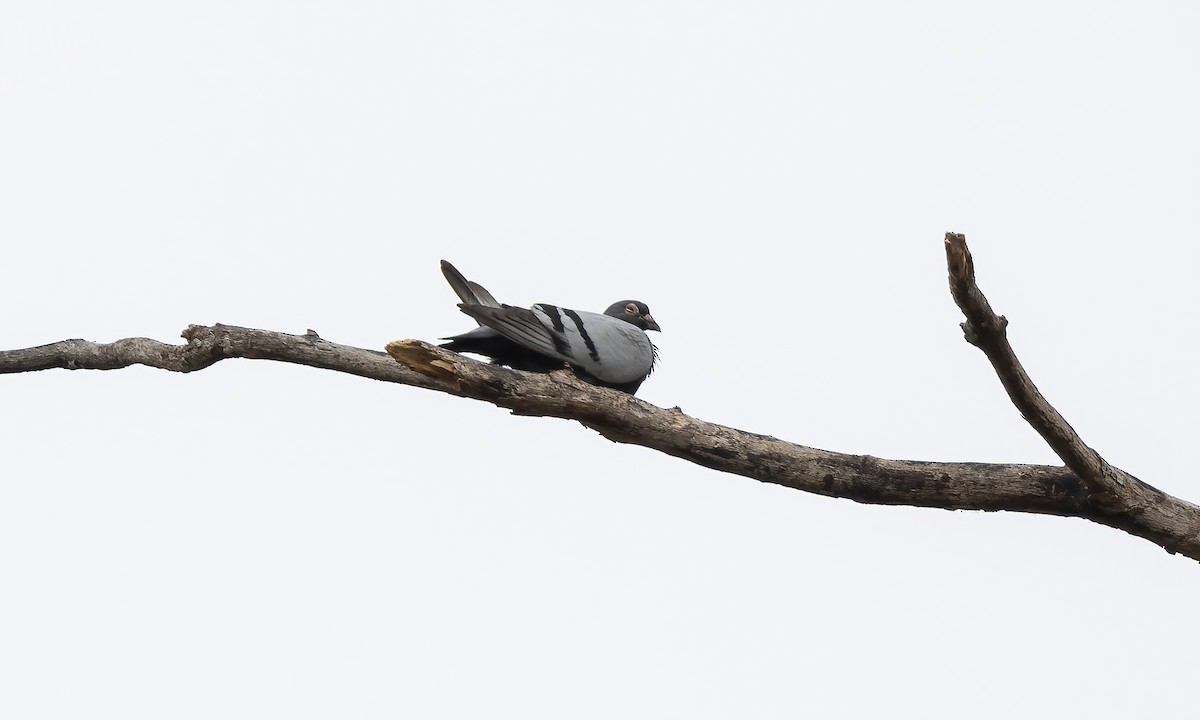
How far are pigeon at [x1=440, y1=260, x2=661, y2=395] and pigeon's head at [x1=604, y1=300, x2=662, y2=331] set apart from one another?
1.92 ft

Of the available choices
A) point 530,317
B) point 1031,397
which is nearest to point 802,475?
point 1031,397

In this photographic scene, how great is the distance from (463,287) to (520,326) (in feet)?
1.71

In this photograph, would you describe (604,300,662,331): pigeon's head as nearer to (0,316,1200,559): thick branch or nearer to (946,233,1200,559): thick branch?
(0,316,1200,559): thick branch

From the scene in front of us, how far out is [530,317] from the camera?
15.5ft

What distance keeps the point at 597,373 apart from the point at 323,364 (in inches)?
47.0

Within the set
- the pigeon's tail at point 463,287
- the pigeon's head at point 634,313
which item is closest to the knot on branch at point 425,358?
the pigeon's tail at point 463,287

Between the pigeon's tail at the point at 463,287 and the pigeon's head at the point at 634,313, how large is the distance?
0.87 metres

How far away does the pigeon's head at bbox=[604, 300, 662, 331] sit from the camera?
5.74 metres

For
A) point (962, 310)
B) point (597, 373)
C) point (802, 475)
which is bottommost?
point (802, 475)

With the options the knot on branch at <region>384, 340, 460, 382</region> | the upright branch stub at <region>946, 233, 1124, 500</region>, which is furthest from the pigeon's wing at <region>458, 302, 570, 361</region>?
the upright branch stub at <region>946, 233, 1124, 500</region>

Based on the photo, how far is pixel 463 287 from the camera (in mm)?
5039

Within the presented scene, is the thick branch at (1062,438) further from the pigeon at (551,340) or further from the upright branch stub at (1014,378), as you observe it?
the pigeon at (551,340)

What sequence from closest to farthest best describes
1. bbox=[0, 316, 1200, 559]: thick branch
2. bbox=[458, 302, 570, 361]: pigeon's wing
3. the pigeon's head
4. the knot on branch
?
the knot on branch → bbox=[0, 316, 1200, 559]: thick branch → bbox=[458, 302, 570, 361]: pigeon's wing → the pigeon's head

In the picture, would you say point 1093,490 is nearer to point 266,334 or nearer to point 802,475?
point 802,475
